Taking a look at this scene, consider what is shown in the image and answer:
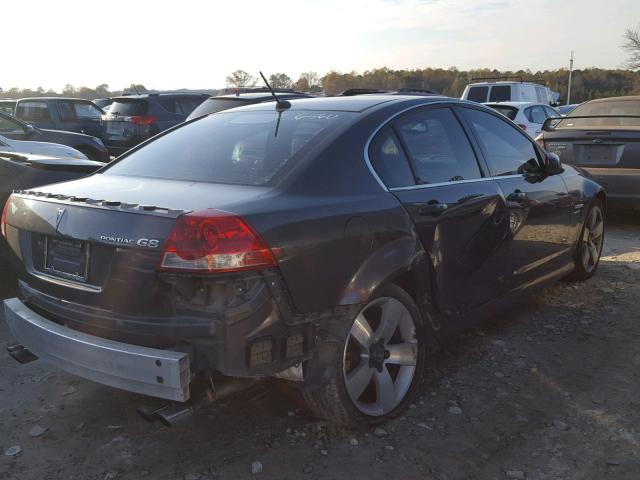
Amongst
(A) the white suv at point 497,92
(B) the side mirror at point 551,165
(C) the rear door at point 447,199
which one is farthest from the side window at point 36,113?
(C) the rear door at point 447,199

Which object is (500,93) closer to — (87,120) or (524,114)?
(524,114)

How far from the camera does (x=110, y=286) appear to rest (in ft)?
8.91

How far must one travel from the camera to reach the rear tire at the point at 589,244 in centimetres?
540

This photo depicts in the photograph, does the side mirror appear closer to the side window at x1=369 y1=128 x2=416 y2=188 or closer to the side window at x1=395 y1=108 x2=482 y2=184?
the side window at x1=395 y1=108 x2=482 y2=184

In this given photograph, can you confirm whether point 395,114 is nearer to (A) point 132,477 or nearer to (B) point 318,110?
(B) point 318,110

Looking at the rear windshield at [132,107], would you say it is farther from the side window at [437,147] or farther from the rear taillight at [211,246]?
the rear taillight at [211,246]

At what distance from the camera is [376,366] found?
3.23 meters

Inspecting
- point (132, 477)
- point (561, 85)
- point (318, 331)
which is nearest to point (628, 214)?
point (318, 331)

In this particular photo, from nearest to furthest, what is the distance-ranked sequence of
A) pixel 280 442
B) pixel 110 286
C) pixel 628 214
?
pixel 110 286 → pixel 280 442 → pixel 628 214

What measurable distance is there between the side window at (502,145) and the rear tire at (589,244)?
107 centimetres

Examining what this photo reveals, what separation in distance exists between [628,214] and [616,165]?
→ 1843 millimetres

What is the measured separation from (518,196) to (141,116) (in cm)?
1102

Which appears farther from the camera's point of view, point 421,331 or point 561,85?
point 561,85

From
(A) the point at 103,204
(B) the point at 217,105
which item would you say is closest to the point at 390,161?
(A) the point at 103,204
